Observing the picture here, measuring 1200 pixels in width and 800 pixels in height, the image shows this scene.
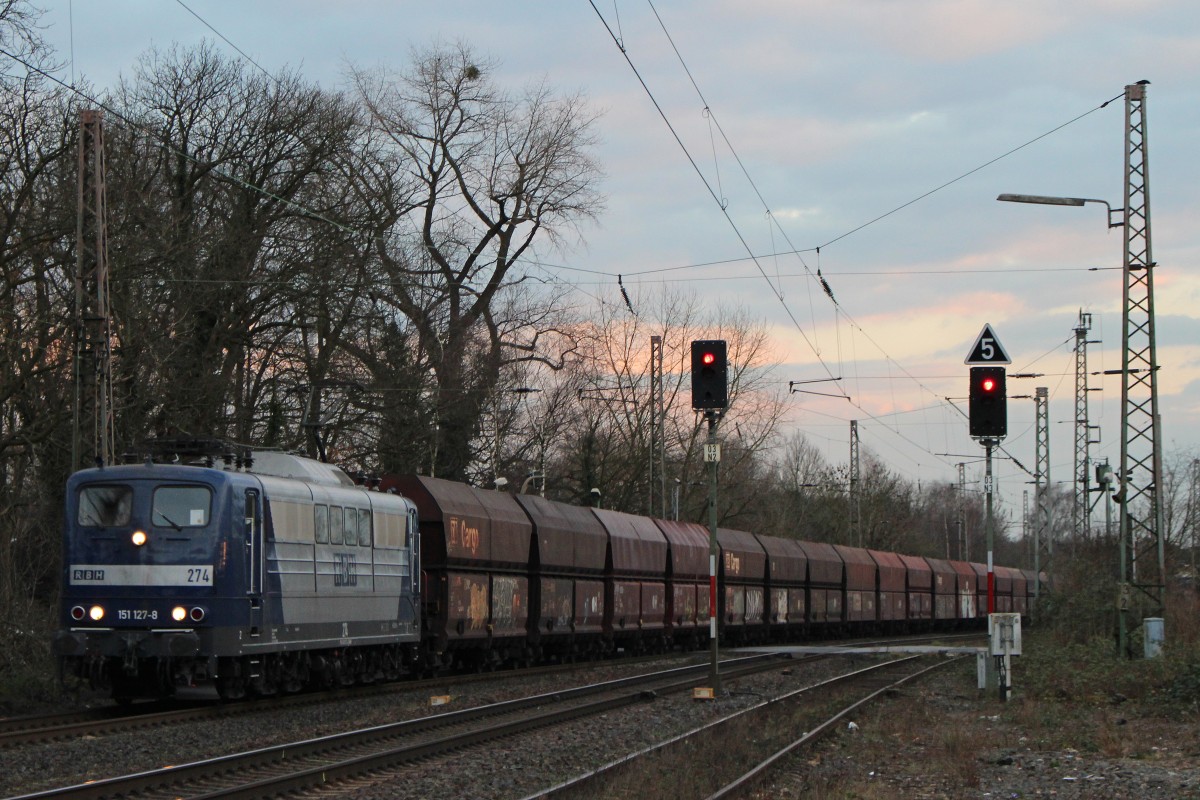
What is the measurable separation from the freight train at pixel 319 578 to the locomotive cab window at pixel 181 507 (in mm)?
20

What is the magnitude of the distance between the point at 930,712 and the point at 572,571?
11.9 metres

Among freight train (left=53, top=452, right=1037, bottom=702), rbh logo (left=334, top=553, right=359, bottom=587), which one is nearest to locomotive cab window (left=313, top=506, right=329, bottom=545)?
freight train (left=53, top=452, right=1037, bottom=702)

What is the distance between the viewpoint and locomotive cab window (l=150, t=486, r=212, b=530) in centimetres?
1698

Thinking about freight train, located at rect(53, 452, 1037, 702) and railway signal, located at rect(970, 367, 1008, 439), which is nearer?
freight train, located at rect(53, 452, 1037, 702)

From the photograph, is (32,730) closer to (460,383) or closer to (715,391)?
(715,391)

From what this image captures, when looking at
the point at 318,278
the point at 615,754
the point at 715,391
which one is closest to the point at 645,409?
the point at 318,278

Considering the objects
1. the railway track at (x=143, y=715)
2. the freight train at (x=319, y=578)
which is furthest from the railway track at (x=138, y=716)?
the freight train at (x=319, y=578)

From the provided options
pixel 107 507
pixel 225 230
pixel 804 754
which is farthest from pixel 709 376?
pixel 225 230

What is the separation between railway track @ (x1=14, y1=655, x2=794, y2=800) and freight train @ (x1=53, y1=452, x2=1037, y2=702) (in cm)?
265

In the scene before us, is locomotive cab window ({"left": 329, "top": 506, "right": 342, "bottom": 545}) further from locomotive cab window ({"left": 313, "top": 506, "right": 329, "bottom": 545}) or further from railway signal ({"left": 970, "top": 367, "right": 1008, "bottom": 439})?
railway signal ({"left": 970, "top": 367, "right": 1008, "bottom": 439})

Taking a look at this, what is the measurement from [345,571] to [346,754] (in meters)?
6.19

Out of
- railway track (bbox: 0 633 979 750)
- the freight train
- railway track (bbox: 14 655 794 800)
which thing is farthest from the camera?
the freight train

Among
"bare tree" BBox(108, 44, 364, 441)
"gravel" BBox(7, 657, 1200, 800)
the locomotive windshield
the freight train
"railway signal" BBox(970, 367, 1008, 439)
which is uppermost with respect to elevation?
"bare tree" BBox(108, 44, 364, 441)

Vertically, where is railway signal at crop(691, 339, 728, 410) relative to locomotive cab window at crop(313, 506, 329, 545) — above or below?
above
